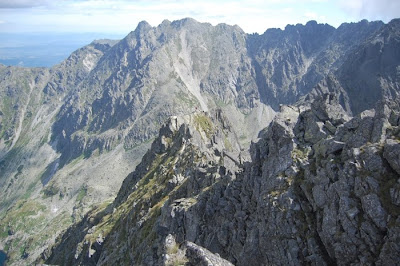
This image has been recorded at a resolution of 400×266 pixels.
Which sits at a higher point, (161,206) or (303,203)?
(303,203)

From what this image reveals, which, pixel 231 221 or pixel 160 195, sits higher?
pixel 231 221

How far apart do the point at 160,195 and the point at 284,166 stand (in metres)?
61.0

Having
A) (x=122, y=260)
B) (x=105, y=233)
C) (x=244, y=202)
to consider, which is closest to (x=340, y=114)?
(x=244, y=202)

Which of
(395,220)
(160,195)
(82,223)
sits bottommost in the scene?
(82,223)

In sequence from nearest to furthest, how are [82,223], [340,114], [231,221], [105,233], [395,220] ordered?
[395,220]
[231,221]
[340,114]
[105,233]
[82,223]

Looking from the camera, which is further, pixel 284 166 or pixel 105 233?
pixel 105 233

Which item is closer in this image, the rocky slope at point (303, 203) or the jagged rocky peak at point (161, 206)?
the rocky slope at point (303, 203)

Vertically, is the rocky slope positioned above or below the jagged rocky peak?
above

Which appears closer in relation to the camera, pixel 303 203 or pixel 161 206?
pixel 303 203

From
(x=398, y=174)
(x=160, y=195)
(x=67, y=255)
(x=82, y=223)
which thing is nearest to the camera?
(x=398, y=174)

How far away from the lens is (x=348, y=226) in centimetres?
3134

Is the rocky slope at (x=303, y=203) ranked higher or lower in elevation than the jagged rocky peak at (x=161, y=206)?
higher

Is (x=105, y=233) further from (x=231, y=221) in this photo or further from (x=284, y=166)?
(x=284, y=166)

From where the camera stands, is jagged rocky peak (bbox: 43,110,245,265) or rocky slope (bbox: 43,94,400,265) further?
jagged rocky peak (bbox: 43,110,245,265)
